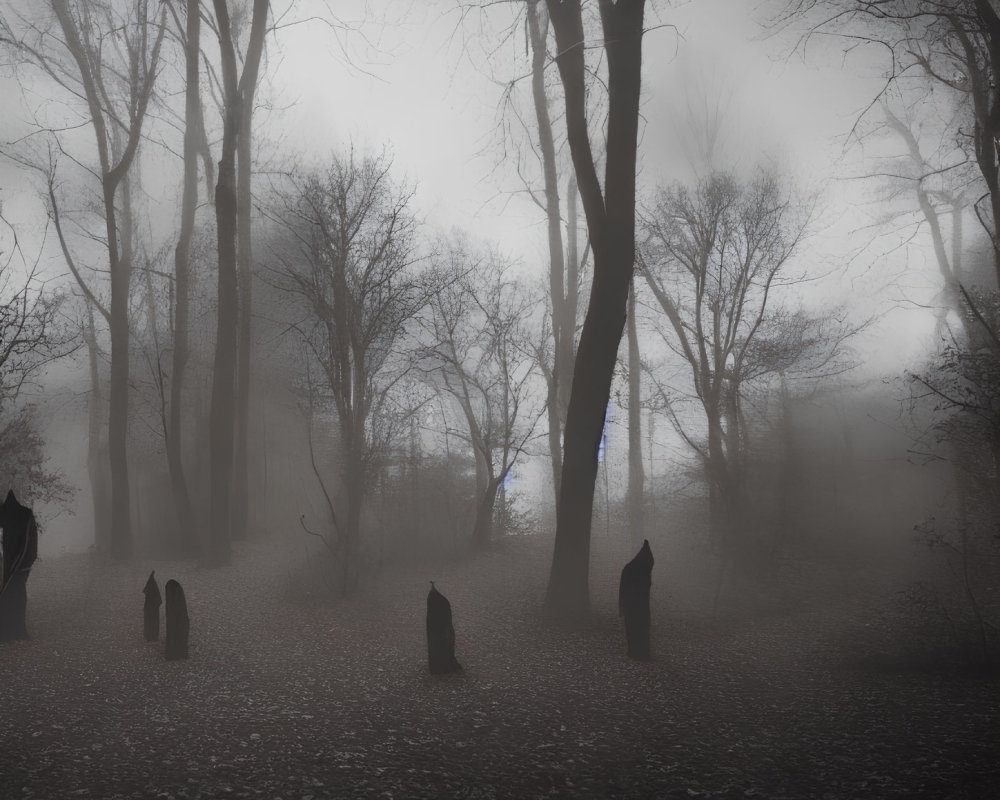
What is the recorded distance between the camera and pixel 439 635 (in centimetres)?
622

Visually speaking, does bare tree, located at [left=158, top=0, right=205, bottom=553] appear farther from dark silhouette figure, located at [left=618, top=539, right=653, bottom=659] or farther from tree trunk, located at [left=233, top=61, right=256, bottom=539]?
dark silhouette figure, located at [left=618, top=539, right=653, bottom=659]

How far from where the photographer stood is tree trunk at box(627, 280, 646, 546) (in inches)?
586

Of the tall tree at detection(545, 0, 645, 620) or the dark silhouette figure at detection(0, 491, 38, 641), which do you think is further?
the tall tree at detection(545, 0, 645, 620)

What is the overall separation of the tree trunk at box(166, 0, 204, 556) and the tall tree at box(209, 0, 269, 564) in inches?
43.8

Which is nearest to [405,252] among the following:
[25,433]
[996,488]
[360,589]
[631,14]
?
[631,14]

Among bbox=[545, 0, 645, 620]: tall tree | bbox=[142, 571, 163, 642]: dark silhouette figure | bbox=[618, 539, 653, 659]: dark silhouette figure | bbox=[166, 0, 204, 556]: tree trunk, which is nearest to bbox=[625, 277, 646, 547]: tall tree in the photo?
bbox=[545, 0, 645, 620]: tall tree

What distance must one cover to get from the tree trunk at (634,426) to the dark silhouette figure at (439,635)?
9.49 metres

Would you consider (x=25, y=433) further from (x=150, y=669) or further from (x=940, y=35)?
(x=940, y=35)

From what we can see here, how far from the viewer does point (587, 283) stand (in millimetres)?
16375

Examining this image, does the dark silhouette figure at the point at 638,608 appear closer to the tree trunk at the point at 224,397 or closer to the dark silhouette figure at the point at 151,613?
the dark silhouette figure at the point at 151,613

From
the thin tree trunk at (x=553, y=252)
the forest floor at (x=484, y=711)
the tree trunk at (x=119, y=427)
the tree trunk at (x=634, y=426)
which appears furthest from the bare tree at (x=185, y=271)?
the tree trunk at (x=634, y=426)

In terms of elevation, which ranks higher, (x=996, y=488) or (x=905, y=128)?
(x=905, y=128)

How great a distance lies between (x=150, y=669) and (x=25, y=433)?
5312 mm

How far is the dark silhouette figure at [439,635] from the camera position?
6219 mm
